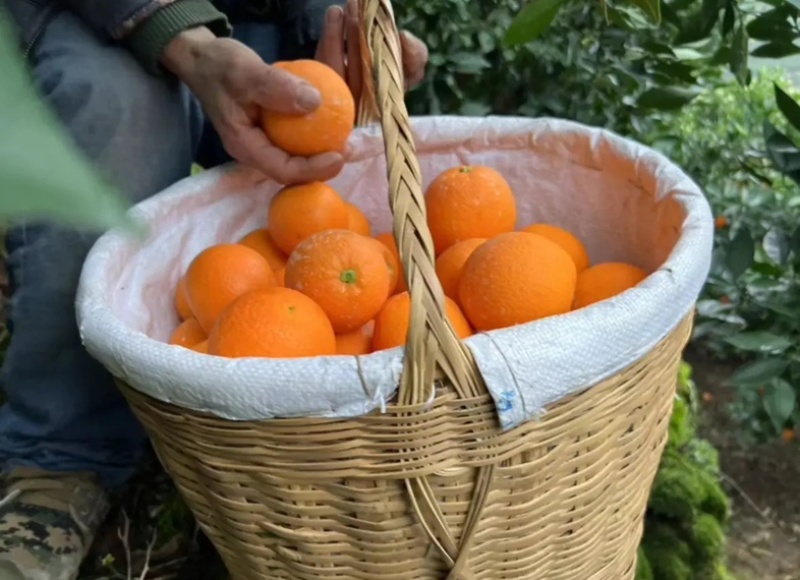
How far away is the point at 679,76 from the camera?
1.02 m

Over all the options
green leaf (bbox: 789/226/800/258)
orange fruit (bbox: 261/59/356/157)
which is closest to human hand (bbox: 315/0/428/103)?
orange fruit (bbox: 261/59/356/157)

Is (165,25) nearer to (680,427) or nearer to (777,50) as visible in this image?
(777,50)

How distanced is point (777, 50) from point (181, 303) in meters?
0.64

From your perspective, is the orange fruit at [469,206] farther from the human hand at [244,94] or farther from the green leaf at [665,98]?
the green leaf at [665,98]

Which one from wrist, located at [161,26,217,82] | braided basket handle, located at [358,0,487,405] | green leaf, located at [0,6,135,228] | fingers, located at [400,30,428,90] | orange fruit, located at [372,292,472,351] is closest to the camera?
green leaf, located at [0,6,135,228]

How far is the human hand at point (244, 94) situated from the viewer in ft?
2.21

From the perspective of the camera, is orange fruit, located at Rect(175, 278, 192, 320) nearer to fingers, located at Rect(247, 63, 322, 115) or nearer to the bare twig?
fingers, located at Rect(247, 63, 322, 115)

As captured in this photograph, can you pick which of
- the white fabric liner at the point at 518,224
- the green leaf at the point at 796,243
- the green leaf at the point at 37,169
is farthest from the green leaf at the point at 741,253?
the green leaf at the point at 37,169

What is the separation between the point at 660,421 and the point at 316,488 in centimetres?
29

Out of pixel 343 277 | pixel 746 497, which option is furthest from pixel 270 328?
pixel 746 497

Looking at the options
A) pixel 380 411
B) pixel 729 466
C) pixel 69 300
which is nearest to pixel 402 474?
pixel 380 411

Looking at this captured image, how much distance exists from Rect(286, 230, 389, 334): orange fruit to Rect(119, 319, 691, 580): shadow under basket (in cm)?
14

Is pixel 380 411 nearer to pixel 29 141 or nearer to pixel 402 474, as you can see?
pixel 402 474

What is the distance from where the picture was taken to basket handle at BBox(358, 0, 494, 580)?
0.47m
